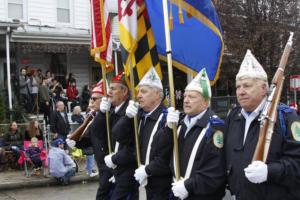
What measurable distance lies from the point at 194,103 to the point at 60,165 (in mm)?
7591

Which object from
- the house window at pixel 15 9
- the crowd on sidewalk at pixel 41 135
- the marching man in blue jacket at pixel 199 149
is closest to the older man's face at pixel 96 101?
the marching man in blue jacket at pixel 199 149

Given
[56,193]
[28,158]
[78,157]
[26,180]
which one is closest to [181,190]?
[56,193]

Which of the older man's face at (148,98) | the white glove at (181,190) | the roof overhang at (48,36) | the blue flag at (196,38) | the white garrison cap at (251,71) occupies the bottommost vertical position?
the white glove at (181,190)

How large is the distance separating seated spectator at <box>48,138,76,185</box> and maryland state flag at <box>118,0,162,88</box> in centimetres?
596

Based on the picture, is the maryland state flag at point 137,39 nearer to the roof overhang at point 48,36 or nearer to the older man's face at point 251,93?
the older man's face at point 251,93

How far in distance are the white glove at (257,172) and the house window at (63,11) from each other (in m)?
18.7

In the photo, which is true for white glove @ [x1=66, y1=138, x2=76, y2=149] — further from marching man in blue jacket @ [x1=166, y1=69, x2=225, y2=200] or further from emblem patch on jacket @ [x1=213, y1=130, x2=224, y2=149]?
emblem patch on jacket @ [x1=213, y1=130, x2=224, y2=149]

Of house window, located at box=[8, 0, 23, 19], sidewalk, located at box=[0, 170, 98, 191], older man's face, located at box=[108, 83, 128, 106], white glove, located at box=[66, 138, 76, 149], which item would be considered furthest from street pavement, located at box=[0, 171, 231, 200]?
house window, located at box=[8, 0, 23, 19]

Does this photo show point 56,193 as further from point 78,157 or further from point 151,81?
point 151,81

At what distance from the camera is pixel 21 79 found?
54.6ft

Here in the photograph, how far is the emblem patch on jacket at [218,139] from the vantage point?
405 centimetres

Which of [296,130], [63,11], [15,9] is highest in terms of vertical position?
[63,11]

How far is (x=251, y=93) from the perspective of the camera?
12.3 feet

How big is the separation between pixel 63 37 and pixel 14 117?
4.13 meters
